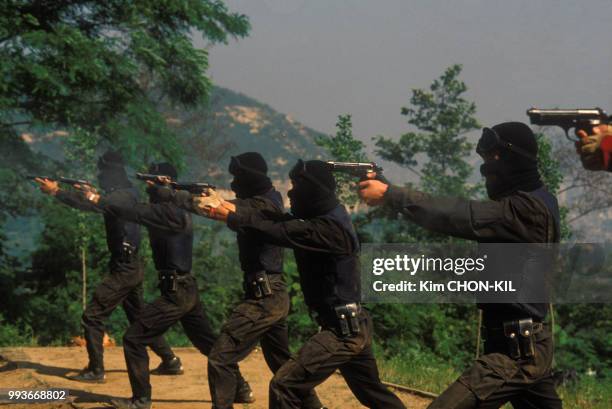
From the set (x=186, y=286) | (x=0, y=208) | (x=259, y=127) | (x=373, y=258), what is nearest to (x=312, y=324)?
(x=373, y=258)

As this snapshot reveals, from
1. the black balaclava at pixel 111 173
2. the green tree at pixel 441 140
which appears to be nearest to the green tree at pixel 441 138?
the green tree at pixel 441 140

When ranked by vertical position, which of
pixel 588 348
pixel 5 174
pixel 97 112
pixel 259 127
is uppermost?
pixel 259 127

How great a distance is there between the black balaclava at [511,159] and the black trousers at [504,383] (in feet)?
2.78

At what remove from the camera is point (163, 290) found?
805cm

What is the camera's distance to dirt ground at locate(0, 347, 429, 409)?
827cm

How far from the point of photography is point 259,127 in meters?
198

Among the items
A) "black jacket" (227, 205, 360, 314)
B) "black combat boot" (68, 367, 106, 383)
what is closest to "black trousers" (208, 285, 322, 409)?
"black jacket" (227, 205, 360, 314)

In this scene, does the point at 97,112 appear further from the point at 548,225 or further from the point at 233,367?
the point at 548,225

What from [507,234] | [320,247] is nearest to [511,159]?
[507,234]

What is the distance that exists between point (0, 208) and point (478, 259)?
13374mm

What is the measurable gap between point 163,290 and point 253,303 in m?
1.53

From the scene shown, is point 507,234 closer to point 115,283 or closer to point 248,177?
point 248,177

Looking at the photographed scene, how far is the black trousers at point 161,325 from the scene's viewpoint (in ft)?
25.2

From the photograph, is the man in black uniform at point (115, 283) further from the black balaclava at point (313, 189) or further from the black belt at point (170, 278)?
the black balaclava at point (313, 189)
